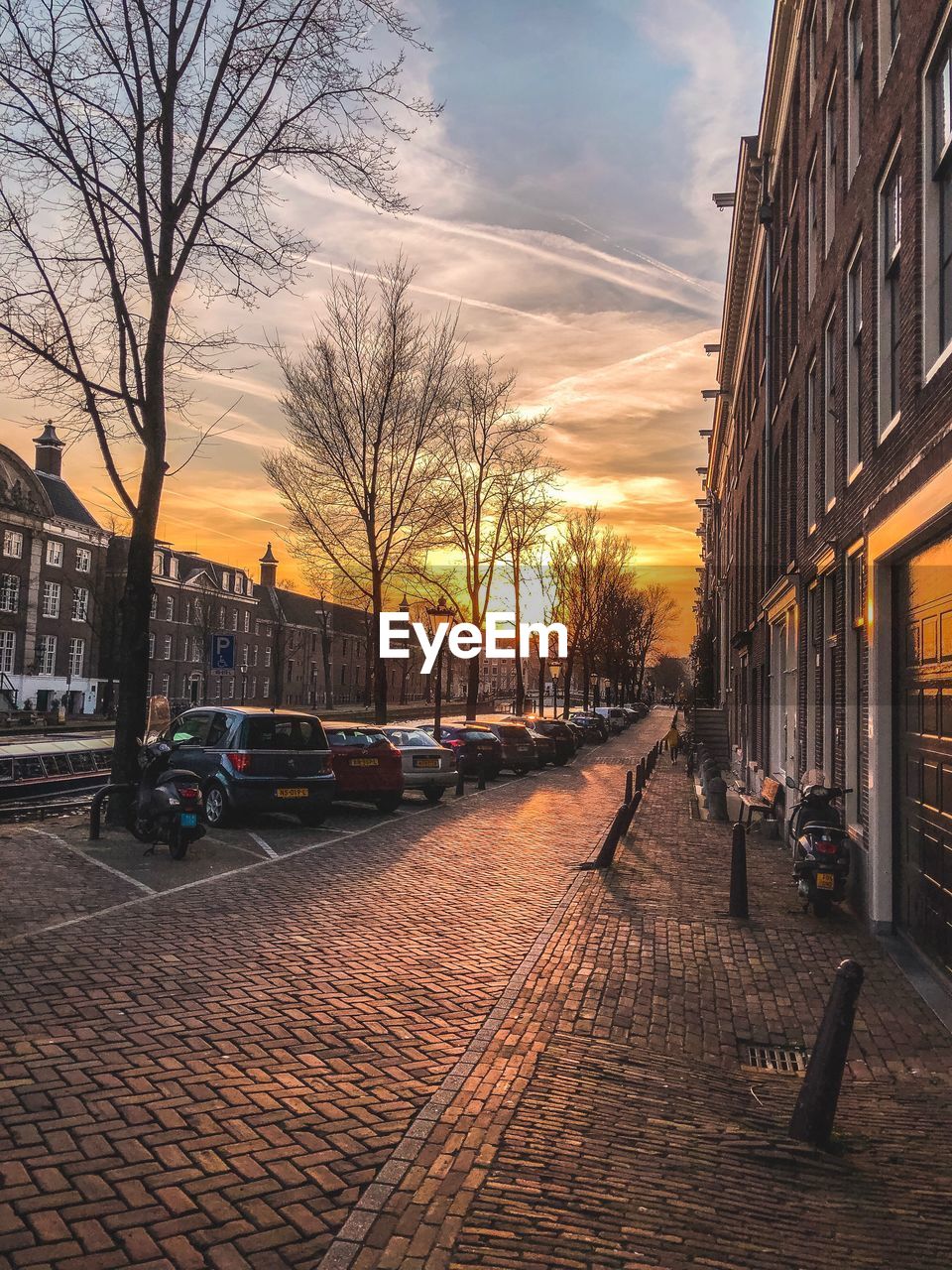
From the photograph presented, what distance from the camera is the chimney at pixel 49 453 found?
211 ft

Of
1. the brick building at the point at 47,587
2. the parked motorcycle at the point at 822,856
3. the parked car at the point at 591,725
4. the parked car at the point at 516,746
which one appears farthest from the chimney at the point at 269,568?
the parked motorcycle at the point at 822,856

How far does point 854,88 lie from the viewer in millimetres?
11578

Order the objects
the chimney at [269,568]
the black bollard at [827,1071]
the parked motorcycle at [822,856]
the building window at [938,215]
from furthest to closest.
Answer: the chimney at [269,568]
the parked motorcycle at [822,856]
the building window at [938,215]
the black bollard at [827,1071]

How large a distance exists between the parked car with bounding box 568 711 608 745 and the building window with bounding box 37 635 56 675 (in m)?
31.5

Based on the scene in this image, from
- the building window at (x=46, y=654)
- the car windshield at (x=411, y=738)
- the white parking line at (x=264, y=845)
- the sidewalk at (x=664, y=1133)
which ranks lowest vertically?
the sidewalk at (x=664, y=1133)

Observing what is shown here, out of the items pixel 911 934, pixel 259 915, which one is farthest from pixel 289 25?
pixel 911 934

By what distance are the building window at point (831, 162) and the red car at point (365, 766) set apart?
9630 mm

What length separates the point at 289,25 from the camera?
554 inches

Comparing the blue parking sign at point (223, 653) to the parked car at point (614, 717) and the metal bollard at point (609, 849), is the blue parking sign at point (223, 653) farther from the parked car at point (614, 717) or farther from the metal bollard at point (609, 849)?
the parked car at point (614, 717)

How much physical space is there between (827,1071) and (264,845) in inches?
363

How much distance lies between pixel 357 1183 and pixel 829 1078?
2.05 meters

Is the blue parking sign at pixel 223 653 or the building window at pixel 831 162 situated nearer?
the building window at pixel 831 162

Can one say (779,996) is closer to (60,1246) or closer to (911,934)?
(911,934)

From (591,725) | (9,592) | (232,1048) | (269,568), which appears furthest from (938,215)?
(269,568)
